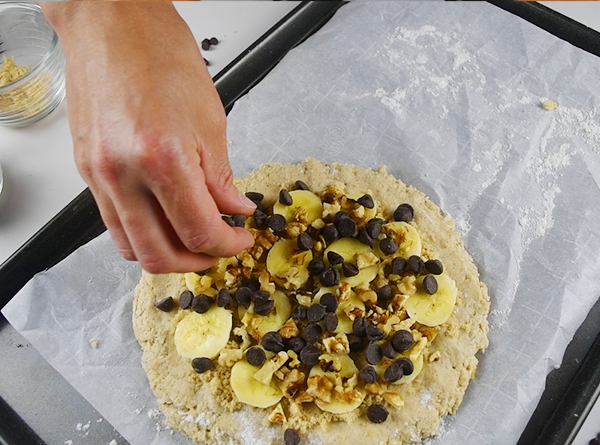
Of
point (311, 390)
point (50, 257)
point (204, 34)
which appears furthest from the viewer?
point (204, 34)

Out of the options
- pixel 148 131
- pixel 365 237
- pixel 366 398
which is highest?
pixel 148 131

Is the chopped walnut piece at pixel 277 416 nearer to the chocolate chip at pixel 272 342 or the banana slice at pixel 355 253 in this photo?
the chocolate chip at pixel 272 342

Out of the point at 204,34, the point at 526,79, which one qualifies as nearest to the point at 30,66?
the point at 204,34

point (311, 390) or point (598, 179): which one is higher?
point (311, 390)

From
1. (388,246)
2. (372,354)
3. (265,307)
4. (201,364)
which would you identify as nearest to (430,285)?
(388,246)

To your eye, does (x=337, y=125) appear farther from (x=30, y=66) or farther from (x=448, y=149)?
(x=30, y=66)

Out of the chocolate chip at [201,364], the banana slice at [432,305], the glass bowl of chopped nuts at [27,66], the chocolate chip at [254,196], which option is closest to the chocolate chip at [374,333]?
the banana slice at [432,305]

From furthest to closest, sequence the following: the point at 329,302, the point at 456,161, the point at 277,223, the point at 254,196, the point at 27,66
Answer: the point at 27,66, the point at 456,161, the point at 254,196, the point at 277,223, the point at 329,302

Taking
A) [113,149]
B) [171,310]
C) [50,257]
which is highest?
[113,149]

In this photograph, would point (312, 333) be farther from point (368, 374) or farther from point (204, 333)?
point (204, 333)
